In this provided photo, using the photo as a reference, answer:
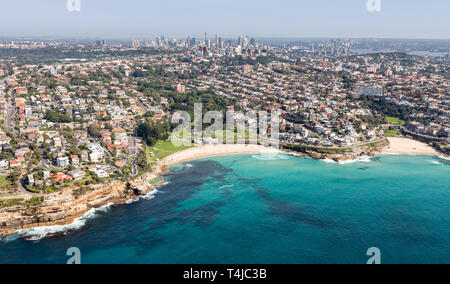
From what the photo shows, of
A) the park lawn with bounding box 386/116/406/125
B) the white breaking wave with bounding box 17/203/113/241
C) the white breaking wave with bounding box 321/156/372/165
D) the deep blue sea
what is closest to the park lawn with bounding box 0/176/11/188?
the white breaking wave with bounding box 17/203/113/241

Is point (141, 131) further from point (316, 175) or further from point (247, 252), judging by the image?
point (247, 252)

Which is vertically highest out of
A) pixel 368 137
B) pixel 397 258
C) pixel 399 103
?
pixel 399 103

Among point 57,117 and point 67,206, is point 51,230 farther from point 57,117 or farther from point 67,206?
point 57,117

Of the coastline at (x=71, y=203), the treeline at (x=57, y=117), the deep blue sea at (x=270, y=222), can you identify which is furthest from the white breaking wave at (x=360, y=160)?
the treeline at (x=57, y=117)

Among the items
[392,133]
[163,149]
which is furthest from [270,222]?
[392,133]

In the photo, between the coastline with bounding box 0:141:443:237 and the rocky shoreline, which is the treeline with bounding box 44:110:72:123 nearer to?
the coastline with bounding box 0:141:443:237
